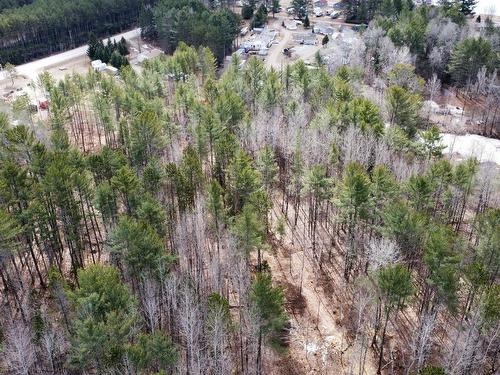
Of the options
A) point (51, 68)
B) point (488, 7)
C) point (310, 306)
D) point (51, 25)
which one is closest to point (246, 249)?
point (310, 306)

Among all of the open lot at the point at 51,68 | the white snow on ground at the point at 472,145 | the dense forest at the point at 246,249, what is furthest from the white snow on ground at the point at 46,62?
the white snow on ground at the point at 472,145

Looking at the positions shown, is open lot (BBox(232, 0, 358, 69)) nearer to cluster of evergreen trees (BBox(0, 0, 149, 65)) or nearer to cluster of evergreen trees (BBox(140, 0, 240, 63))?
cluster of evergreen trees (BBox(140, 0, 240, 63))

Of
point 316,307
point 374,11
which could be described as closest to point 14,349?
point 316,307

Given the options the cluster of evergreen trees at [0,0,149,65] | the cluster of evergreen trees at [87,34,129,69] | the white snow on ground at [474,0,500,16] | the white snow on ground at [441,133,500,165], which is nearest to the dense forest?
the white snow on ground at [441,133,500,165]

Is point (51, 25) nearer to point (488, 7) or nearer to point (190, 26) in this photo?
point (190, 26)

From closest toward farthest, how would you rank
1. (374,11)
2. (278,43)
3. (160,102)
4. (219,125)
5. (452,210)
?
(452,210), (219,125), (160,102), (278,43), (374,11)

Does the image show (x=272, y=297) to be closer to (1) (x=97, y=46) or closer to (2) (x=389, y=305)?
(2) (x=389, y=305)
